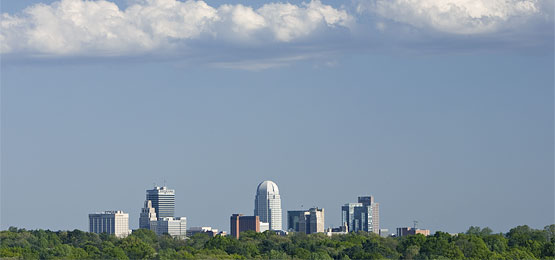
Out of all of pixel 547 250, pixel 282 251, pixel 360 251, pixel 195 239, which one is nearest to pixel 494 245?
pixel 547 250

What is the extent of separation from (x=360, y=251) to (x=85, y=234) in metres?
60.2

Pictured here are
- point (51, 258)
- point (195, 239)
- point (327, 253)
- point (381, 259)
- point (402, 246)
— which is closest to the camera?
point (51, 258)

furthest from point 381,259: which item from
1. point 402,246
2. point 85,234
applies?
point 85,234

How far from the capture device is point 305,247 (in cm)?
15475

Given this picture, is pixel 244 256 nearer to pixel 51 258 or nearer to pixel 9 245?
pixel 51 258

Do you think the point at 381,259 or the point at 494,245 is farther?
the point at 494,245

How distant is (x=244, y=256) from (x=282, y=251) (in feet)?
26.1

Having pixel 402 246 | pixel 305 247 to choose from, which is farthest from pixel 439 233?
pixel 305 247

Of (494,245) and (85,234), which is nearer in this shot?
(494,245)

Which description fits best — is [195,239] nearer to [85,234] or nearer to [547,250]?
[85,234]

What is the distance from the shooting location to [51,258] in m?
124

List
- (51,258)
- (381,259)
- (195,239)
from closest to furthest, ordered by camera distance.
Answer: (51,258), (381,259), (195,239)

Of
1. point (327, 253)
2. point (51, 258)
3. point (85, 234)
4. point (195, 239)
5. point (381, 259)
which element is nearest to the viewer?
point (51, 258)

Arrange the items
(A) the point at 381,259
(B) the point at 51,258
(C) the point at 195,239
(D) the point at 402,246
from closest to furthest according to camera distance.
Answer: (B) the point at 51,258 < (A) the point at 381,259 < (D) the point at 402,246 < (C) the point at 195,239
